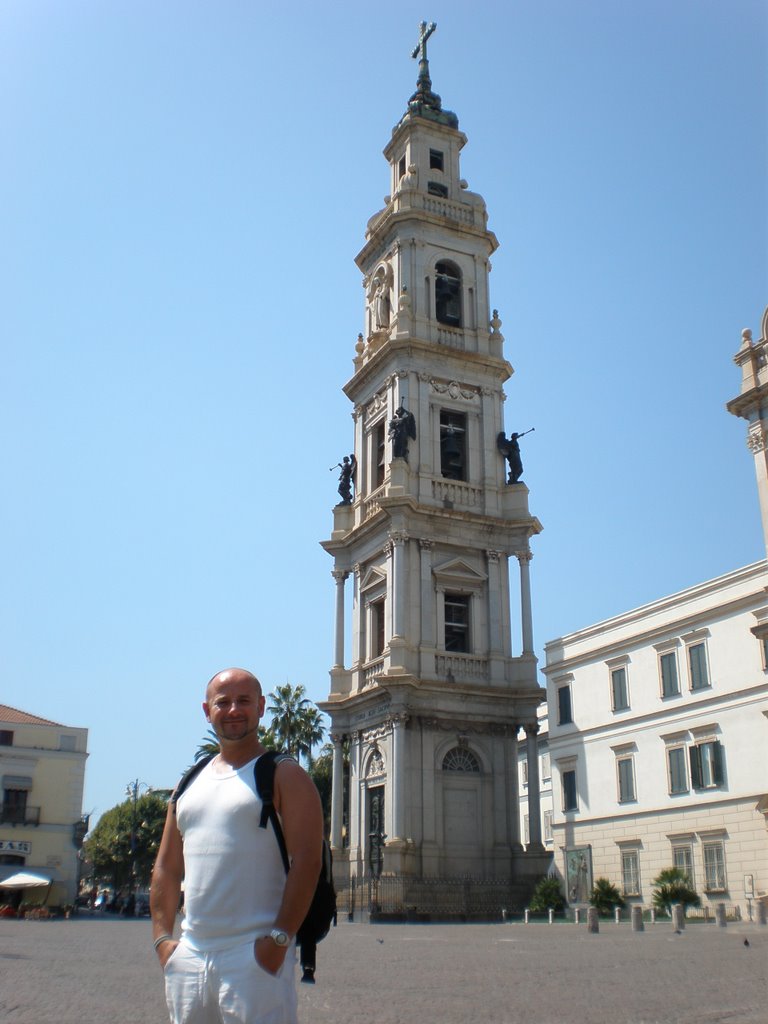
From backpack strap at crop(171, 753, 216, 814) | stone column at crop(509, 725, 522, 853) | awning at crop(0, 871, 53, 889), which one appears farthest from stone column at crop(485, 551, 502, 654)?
backpack strap at crop(171, 753, 216, 814)

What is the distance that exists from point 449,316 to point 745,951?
95.3 ft

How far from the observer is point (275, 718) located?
54.8m

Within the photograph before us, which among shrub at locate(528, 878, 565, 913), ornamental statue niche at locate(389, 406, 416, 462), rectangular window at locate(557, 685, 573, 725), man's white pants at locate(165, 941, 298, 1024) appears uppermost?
ornamental statue niche at locate(389, 406, 416, 462)

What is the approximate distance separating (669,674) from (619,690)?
125 inches

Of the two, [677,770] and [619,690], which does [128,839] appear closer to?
[619,690]

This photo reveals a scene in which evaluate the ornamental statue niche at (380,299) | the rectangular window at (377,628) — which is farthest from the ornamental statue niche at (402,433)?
the ornamental statue niche at (380,299)

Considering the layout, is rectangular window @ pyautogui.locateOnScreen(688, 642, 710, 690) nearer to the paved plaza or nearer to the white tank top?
the paved plaza

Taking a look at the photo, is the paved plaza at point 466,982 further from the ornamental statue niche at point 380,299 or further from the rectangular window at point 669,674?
the ornamental statue niche at point 380,299

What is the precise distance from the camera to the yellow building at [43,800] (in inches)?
1900

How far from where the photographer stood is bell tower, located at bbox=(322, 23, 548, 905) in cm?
3397

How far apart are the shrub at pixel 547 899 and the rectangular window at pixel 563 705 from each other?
590 inches

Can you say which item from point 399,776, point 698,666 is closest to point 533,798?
point 399,776

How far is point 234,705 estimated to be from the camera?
4.24 metres

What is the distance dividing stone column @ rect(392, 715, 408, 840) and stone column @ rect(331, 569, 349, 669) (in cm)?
548
